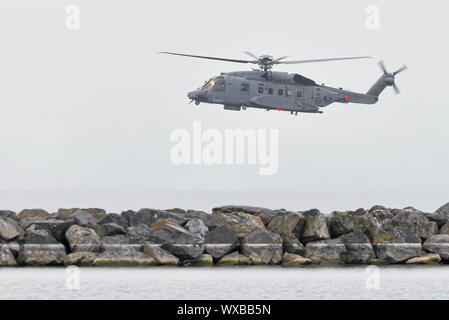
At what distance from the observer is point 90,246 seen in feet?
141

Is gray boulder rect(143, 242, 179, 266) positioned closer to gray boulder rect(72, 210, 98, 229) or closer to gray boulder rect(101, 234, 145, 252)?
gray boulder rect(101, 234, 145, 252)

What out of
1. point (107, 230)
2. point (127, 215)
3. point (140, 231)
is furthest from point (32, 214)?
point (140, 231)

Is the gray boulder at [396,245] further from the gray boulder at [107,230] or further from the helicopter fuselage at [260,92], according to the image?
the helicopter fuselage at [260,92]

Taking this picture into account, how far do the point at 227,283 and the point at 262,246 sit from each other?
4.14 meters

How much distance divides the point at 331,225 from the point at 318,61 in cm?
1220

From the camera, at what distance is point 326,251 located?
44.2 m

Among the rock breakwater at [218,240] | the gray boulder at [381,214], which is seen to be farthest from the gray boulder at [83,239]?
the gray boulder at [381,214]

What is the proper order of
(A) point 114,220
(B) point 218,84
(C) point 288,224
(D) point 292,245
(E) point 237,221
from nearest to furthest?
(D) point 292,245, (C) point 288,224, (E) point 237,221, (A) point 114,220, (B) point 218,84

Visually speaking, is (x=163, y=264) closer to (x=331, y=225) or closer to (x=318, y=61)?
(x=331, y=225)

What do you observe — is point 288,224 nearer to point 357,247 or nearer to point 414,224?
point 357,247

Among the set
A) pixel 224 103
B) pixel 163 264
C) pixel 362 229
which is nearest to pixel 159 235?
pixel 163 264

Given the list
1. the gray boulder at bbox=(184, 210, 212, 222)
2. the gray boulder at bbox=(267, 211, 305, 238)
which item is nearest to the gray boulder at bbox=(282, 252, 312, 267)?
the gray boulder at bbox=(267, 211, 305, 238)

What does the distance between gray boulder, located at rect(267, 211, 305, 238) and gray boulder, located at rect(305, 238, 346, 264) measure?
3.22ft
